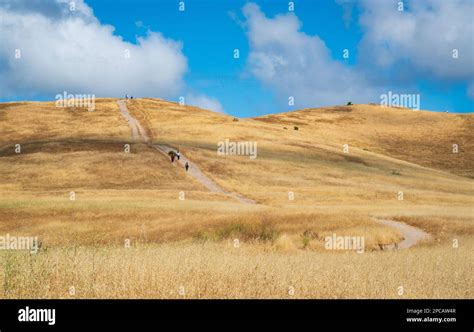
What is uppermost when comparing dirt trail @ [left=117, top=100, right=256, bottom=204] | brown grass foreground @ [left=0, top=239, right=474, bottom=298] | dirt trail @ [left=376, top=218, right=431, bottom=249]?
dirt trail @ [left=117, top=100, right=256, bottom=204]

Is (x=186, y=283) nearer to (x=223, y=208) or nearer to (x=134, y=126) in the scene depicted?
(x=223, y=208)

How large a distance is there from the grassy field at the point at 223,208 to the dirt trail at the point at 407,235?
29.0 inches

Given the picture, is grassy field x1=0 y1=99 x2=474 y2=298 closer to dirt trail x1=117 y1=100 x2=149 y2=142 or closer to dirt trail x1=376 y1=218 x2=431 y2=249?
dirt trail x1=376 y1=218 x2=431 y2=249

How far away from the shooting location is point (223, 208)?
138ft

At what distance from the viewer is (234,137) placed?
10300 cm

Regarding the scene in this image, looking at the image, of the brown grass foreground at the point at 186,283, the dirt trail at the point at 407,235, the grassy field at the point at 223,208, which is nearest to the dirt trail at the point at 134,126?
the grassy field at the point at 223,208

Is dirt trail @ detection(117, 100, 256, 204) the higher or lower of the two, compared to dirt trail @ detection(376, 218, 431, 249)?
higher

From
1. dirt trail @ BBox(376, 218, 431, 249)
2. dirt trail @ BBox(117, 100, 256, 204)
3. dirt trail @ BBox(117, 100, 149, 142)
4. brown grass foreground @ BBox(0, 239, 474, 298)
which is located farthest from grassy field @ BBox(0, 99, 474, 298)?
dirt trail @ BBox(117, 100, 149, 142)

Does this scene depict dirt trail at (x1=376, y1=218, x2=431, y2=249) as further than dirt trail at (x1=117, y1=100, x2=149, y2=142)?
No

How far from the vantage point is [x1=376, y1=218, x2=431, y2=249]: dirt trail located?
30.0 m

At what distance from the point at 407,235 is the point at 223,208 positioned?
1456cm

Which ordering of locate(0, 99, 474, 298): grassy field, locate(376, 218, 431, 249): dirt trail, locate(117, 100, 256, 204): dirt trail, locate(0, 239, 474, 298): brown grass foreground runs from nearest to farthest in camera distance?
1. locate(0, 239, 474, 298): brown grass foreground
2. locate(0, 99, 474, 298): grassy field
3. locate(376, 218, 431, 249): dirt trail
4. locate(117, 100, 256, 204): dirt trail

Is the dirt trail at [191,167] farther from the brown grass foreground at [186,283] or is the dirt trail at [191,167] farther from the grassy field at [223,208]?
the brown grass foreground at [186,283]

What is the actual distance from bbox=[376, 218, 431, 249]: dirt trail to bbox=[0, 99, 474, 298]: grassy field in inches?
29.0
